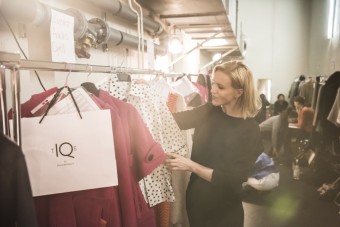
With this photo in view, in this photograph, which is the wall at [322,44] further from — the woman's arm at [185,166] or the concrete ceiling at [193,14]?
the woman's arm at [185,166]

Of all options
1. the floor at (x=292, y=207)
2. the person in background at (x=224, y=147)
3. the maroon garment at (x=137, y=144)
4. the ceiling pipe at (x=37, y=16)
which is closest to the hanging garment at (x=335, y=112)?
the floor at (x=292, y=207)

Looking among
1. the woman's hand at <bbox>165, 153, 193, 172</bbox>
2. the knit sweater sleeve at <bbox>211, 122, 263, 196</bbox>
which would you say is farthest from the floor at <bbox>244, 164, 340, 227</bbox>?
the woman's hand at <bbox>165, 153, 193, 172</bbox>

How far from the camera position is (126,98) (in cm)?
135

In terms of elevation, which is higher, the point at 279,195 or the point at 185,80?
the point at 185,80

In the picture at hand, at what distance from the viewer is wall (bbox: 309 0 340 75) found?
6.42 meters

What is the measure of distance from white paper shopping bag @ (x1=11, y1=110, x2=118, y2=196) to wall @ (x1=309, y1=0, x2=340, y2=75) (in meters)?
6.27

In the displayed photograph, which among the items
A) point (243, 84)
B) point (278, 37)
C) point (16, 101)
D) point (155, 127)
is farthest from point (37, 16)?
point (278, 37)

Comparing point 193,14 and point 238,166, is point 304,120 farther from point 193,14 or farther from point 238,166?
point 238,166

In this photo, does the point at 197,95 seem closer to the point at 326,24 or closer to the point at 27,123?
the point at 27,123

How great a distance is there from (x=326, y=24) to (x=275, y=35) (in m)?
2.12

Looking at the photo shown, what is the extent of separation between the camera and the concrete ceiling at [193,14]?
2402 mm

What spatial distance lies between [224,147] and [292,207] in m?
2.49

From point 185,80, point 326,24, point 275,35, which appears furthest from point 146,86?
point 275,35

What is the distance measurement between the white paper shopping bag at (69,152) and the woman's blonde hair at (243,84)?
94cm
